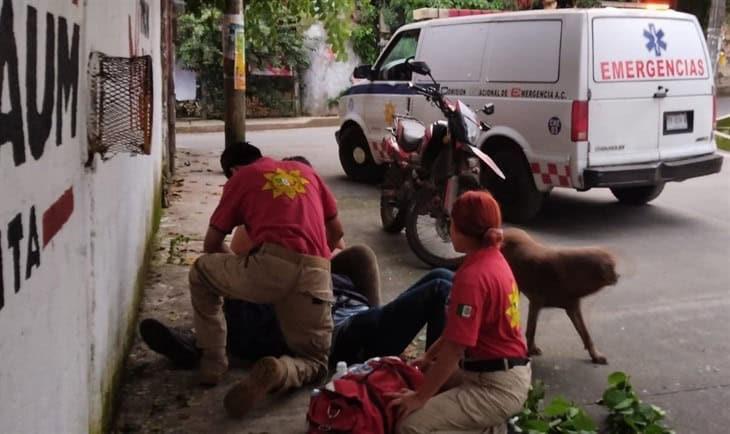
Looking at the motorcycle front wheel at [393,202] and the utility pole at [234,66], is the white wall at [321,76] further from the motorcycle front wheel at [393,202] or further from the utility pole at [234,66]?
the motorcycle front wheel at [393,202]

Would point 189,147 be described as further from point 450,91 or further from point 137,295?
point 137,295

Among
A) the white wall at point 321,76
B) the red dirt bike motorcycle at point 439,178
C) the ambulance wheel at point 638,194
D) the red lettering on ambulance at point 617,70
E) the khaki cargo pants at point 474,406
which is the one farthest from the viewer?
the white wall at point 321,76

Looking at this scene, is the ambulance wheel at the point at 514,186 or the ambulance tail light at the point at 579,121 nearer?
the ambulance tail light at the point at 579,121

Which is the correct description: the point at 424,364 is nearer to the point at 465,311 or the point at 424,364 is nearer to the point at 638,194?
the point at 465,311

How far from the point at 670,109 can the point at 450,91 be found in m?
2.25

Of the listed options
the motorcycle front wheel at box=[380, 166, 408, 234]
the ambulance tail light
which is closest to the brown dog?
the motorcycle front wheel at box=[380, 166, 408, 234]

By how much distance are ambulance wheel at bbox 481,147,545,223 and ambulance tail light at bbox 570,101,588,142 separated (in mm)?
708

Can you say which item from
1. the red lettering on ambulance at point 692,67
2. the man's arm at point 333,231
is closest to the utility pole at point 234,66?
the red lettering on ambulance at point 692,67

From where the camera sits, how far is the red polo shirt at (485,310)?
3049 mm

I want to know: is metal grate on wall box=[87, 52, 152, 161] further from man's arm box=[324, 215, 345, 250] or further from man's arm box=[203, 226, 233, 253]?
man's arm box=[324, 215, 345, 250]

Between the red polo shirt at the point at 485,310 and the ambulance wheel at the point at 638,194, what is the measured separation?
607 cm

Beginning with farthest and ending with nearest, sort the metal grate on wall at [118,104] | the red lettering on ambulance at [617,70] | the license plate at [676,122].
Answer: the license plate at [676,122], the red lettering on ambulance at [617,70], the metal grate on wall at [118,104]

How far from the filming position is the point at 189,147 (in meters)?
14.4

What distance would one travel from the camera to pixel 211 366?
409 centimetres
